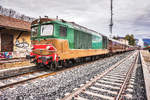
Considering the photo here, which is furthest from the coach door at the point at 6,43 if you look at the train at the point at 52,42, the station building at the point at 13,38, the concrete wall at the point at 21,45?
the train at the point at 52,42

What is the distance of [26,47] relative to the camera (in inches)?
568

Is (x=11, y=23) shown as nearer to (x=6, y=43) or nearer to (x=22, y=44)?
(x=6, y=43)

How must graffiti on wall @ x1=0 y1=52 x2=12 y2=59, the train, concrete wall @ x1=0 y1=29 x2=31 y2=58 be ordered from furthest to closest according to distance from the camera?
concrete wall @ x1=0 y1=29 x2=31 y2=58, graffiti on wall @ x1=0 y1=52 x2=12 y2=59, the train

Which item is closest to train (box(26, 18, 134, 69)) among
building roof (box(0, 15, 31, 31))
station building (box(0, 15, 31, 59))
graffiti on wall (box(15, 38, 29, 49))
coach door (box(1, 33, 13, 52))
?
building roof (box(0, 15, 31, 31))

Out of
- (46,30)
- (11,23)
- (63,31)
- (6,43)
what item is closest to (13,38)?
(6,43)

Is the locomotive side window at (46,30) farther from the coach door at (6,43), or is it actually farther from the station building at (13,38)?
the coach door at (6,43)

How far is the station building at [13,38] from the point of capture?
11609mm

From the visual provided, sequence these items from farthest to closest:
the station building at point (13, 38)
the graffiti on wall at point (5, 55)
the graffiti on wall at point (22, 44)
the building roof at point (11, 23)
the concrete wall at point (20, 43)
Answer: the graffiti on wall at point (22, 44) → the concrete wall at point (20, 43) → the station building at point (13, 38) → the graffiti on wall at point (5, 55) → the building roof at point (11, 23)

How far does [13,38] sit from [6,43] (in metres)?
0.97

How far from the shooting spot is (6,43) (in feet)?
40.3

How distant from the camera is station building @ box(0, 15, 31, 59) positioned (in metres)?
11.6

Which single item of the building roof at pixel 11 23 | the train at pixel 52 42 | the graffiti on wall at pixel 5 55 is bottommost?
the graffiti on wall at pixel 5 55

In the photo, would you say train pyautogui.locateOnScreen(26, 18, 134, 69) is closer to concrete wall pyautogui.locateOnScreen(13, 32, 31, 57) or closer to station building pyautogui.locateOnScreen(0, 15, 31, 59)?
station building pyautogui.locateOnScreen(0, 15, 31, 59)

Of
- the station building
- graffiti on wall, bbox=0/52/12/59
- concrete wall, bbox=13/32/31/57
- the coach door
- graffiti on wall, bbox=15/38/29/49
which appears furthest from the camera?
graffiti on wall, bbox=15/38/29/49
